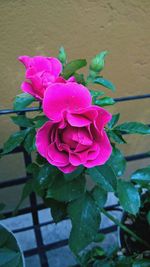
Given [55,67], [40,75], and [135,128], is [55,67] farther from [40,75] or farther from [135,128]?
[135,128]

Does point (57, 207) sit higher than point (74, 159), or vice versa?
point (74, 159)

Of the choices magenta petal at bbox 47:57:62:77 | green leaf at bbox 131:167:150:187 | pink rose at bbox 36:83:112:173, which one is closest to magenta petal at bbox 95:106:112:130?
pink rose at bbox 36:83:112:173

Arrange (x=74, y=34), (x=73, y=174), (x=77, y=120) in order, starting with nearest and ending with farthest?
1. (x=77, y=120)
2. (x=73, y=174)
3. (x=74, y=34)

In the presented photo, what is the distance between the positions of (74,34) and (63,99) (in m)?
0.66

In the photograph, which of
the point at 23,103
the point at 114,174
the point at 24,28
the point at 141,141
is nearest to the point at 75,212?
the point at 114,174

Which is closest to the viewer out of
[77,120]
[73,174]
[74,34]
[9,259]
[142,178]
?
[77,120]

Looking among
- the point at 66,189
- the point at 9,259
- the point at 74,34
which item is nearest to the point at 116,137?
the point at 66,189

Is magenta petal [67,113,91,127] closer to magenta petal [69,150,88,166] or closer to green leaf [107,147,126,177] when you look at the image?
magenta petal [69,150,88,166]

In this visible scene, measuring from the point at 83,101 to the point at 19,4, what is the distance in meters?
0.62

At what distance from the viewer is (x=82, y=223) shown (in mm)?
731

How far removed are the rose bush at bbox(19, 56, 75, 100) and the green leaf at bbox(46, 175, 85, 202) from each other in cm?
22

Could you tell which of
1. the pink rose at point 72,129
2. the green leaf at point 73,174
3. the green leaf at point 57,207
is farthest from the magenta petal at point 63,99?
the green leaf at point 57,207

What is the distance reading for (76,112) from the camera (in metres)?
0.48

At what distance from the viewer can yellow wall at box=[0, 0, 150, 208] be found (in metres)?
1.00
